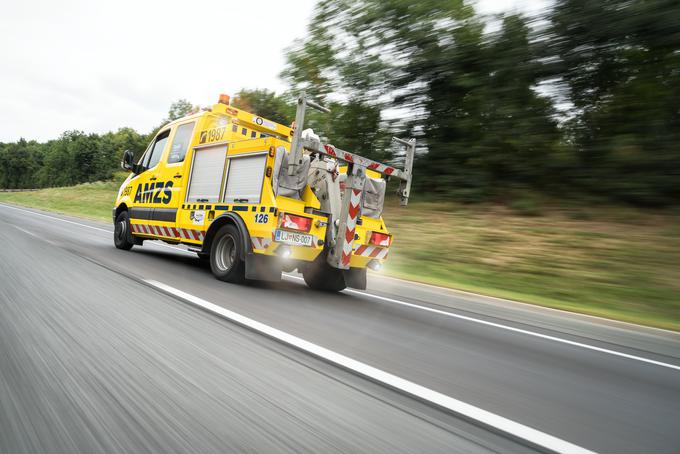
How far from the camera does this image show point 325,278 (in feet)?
23.6

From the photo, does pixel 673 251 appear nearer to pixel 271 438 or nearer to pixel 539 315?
pixel 539 315

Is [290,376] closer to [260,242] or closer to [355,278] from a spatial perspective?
[260,242]

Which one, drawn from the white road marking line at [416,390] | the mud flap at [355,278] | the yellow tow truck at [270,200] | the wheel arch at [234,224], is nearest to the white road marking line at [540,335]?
the mud flap at [355,278]

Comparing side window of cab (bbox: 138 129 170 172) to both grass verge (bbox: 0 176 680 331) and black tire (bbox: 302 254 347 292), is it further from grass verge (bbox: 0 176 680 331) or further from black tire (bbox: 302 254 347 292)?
grass verge (bbox: 0 176 680 331)

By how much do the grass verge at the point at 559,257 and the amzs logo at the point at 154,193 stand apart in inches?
197

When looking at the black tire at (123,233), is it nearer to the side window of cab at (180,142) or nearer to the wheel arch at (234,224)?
the side window of cab at (180,142)

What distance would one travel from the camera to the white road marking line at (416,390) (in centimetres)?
230

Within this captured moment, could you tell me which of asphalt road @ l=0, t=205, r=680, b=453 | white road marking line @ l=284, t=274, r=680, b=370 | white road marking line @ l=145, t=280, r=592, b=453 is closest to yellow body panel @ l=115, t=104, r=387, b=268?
white road marking line @ l=284, t=274, r=680, b=370

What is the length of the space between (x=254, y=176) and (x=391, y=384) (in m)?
4.11

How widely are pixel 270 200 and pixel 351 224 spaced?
125cm

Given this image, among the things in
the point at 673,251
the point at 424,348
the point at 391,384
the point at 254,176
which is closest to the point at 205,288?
the point at 254,176

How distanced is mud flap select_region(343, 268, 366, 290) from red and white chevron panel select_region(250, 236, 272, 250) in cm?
165

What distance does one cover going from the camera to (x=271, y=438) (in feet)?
6.83

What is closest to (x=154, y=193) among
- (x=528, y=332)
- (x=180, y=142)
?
(x=180, y=142)
